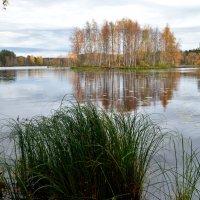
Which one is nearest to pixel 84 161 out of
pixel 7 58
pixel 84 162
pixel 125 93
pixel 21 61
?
pixel 84 162

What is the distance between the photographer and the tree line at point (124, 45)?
75.1 m

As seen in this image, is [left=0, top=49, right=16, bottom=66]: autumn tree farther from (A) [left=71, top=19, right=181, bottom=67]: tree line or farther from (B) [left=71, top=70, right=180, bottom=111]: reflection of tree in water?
(B) [left=71, top=70, right=180, bottom=111]: reflection of tree in water

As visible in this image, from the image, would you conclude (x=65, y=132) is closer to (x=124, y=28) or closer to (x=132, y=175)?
(x=132, y=175)

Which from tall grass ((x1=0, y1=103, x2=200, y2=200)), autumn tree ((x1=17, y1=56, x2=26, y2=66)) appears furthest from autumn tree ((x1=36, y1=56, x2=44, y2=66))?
tall grass ((x1=0, y1=103, x2=200, y2=200))

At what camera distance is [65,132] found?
3.89 m

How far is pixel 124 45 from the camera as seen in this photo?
7481 cm

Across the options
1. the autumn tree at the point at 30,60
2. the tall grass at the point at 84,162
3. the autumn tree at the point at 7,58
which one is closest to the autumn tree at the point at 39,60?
the autumn tree at the point at 30,60

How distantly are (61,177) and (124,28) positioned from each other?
73575 mm

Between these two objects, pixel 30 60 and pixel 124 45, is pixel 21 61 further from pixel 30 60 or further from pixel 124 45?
→ pixel 124 45

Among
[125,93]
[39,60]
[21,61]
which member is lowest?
[125,93]

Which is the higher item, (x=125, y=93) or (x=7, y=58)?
(x=7, y=58)

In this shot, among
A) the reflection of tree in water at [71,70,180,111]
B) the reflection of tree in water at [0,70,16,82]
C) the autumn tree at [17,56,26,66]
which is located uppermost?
the autumn tree at [17,56,26,66]

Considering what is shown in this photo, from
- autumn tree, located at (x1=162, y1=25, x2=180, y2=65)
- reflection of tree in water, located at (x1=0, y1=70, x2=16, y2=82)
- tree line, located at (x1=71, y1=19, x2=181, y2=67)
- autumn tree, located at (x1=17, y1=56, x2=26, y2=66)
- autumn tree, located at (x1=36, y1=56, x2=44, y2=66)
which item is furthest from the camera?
autumn tree, located at (x1=36, y1=56, x2=44, y2=66)

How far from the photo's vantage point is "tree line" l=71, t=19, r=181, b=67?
7512 cm
